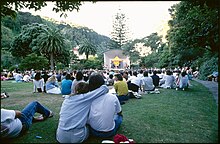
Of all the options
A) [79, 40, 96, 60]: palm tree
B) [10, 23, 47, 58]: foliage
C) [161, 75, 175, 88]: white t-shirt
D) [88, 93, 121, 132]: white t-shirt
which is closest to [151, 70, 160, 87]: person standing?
[161, 75, 175, 88]: white t-shirt

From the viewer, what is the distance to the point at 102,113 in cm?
355

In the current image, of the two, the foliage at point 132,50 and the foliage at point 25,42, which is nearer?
the foliage at point 132,50

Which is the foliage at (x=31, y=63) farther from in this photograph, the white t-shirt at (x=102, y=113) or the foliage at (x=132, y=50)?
the white t-shirt at (x=102, y=113)

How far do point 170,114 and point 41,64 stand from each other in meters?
28.4

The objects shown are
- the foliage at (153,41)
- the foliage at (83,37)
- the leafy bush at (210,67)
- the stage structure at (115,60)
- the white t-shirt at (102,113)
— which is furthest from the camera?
the foliage at (83,37)

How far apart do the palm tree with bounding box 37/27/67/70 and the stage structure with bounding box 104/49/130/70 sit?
57.2 ft

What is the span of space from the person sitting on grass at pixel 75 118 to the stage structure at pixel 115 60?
164ft

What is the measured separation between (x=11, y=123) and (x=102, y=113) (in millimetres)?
1477

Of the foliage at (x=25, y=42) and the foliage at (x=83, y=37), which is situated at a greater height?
the foliage at (x=83, y=37)

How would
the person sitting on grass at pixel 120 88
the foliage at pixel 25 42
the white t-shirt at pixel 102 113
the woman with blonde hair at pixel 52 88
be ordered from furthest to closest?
the foliage at pixel 25 42 → the woman with blonde hair at pixel 52 88 → the person sitting on grass at pixel 120 88 → the white t-shirt at pixel 102 113

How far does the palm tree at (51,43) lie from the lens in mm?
37156

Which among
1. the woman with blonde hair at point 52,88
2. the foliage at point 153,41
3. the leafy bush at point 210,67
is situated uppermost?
the foliage at point 153,41

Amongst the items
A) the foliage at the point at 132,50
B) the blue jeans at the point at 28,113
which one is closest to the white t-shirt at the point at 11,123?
the blue jeans at the point at 28,113

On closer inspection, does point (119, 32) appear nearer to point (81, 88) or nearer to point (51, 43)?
point (51, 43)
